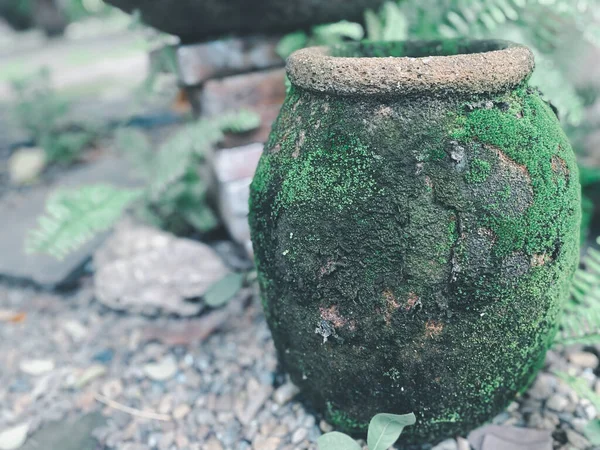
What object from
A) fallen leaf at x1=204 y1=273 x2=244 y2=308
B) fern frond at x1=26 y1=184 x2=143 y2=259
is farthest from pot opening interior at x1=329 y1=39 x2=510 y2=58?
fern frond at x1=26 y1=184 x2=143 y2=259

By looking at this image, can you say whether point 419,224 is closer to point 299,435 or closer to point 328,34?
point 299,435

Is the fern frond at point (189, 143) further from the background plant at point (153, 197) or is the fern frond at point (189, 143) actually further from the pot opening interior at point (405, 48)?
the pot opening interior at point (405, 48)

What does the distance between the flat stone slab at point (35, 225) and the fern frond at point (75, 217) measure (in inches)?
16.5

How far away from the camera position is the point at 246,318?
2291 mm

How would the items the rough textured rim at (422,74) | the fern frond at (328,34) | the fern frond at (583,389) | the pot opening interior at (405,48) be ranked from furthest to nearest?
the fern frond at (328,34) → the pot opening interior at (405,48) → the fern frond at (583,389) → the rough textured rim at (422,74)

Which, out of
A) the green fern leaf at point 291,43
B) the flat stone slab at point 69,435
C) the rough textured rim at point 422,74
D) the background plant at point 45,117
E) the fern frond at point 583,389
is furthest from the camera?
the background plant at point 45,117

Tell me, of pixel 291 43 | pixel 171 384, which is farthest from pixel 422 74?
pixel 171 384

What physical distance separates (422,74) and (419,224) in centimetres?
33

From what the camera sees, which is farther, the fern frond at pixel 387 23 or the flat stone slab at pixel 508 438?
the fern frond at pixel 387 23

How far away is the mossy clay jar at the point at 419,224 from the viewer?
1188 millimetres

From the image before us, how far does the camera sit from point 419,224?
1.21 metres

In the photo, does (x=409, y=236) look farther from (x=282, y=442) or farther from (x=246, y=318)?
(x=246, y=318)

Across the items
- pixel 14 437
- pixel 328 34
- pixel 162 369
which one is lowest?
pixel 14 437

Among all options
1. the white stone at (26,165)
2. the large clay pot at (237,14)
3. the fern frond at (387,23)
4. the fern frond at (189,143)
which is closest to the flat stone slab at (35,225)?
the white stone at (26,165)
